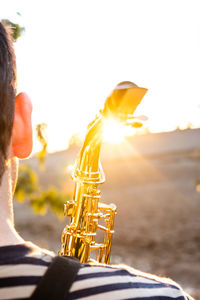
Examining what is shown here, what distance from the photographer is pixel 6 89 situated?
1249 mm

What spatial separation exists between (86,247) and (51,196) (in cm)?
403

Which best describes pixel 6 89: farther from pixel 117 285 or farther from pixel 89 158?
pixel 89 158

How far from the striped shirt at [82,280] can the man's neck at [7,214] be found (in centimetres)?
6

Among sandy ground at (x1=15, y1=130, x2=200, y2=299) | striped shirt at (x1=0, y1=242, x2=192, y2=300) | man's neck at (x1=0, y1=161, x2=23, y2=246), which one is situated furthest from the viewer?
sandy ground at (x1=15, y1=130, x2=200, y2=299)

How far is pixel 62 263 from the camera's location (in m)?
1.11

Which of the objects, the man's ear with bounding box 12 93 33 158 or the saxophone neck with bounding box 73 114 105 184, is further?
the saxophone neck with bounding box 73 114 105 184

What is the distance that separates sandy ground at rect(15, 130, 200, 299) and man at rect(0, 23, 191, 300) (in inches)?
328

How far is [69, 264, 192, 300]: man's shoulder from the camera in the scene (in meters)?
1.11

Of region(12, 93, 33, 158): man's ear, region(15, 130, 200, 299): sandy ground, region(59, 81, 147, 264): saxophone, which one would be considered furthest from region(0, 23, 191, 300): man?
region(15, 130, 200, 299): sandy ground

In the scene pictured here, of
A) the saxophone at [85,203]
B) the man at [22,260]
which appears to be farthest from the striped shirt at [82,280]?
the saxophone at [85,203]

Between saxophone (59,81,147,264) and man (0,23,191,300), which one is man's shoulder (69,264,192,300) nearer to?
man (0,23,191,300)

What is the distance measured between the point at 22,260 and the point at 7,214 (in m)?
0.19

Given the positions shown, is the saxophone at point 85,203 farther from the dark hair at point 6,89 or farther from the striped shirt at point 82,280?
the striped shirt at point 82,280

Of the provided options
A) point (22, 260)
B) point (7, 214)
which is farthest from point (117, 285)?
point (7, 214)
